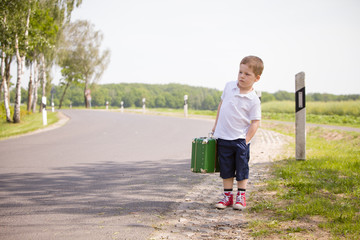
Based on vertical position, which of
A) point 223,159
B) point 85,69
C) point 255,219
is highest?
point 85,69

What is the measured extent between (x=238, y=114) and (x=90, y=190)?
7.44ft

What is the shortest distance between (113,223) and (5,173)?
11.3 ft

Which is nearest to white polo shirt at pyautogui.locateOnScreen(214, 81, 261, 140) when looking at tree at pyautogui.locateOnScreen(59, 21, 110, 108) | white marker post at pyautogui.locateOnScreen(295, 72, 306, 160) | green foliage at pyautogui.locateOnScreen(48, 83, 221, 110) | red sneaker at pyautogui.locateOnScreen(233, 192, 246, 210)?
red sneaker at pyautogui.locateOnScreen(233, 192, 246, 210)

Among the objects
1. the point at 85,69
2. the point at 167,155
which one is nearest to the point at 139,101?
the point at 85,69

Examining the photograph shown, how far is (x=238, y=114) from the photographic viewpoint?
3.68 m

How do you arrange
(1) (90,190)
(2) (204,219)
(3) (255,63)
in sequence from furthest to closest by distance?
(1) (90,190)
(3) (255,63)
(2) (204,219)

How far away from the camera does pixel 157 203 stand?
3.86 m

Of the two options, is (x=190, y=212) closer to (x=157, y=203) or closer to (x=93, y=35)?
(x=157, y=203)

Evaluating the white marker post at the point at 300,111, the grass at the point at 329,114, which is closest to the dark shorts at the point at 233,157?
the white marker post at the point at 300,111

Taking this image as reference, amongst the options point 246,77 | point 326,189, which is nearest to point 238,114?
point 246,77

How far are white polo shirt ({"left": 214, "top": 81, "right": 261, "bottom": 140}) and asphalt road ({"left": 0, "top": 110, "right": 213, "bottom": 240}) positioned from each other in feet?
3.51

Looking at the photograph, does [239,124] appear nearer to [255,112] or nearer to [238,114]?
[238,114]

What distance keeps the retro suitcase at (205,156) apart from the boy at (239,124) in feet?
0.33

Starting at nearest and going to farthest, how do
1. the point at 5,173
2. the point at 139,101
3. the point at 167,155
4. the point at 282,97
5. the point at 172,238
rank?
the point at 172,238 < the point at 5,173 < the point at 167,155 < the point at 282,97 < the point at 139,101
